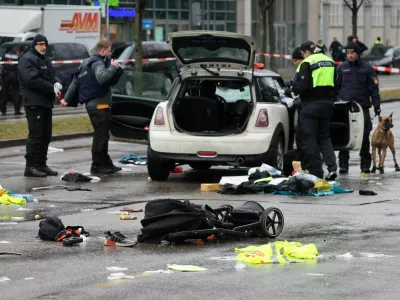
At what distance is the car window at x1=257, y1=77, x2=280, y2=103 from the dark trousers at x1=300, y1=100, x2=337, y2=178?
0.49m

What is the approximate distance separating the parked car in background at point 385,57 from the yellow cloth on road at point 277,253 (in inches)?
1793

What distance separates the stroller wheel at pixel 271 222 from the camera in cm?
990

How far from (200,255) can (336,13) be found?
196 ft

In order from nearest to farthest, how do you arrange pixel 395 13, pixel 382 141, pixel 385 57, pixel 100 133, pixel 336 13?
pixel 100 133
pixel 382 141
pixel 385 57
pixel 336 13
pixel 395 13

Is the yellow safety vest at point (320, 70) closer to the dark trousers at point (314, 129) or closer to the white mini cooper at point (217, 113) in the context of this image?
the dark trousers at point (314, 129)

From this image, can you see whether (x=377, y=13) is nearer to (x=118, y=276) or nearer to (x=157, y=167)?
(x=157, y=167)

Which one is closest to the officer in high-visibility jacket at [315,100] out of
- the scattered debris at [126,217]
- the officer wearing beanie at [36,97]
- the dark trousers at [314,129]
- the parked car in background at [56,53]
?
the dark trousers at [314,129]

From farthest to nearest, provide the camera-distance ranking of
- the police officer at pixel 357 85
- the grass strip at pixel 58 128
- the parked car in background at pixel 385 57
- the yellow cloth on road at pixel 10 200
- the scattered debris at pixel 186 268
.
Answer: the parked car in background at pixel 385 57 → the grass strip at pixel 58 128 → the police officer at pixel 357 85 → the yellow cloth on road at pixel 10 200 → the scattered debris at pixel 186 268

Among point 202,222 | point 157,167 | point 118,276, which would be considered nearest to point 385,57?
point 157,167

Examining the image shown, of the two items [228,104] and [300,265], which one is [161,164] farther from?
[300,265]

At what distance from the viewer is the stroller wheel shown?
32.5 feet

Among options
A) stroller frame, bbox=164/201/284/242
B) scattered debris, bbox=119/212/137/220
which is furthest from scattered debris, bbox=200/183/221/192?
stroller frame, bbox=164/201/284/242

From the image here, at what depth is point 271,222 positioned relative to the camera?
32.9ft

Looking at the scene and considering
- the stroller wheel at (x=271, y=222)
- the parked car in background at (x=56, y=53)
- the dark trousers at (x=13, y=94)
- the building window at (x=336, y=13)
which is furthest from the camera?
the building window at (x=336, y=13)
